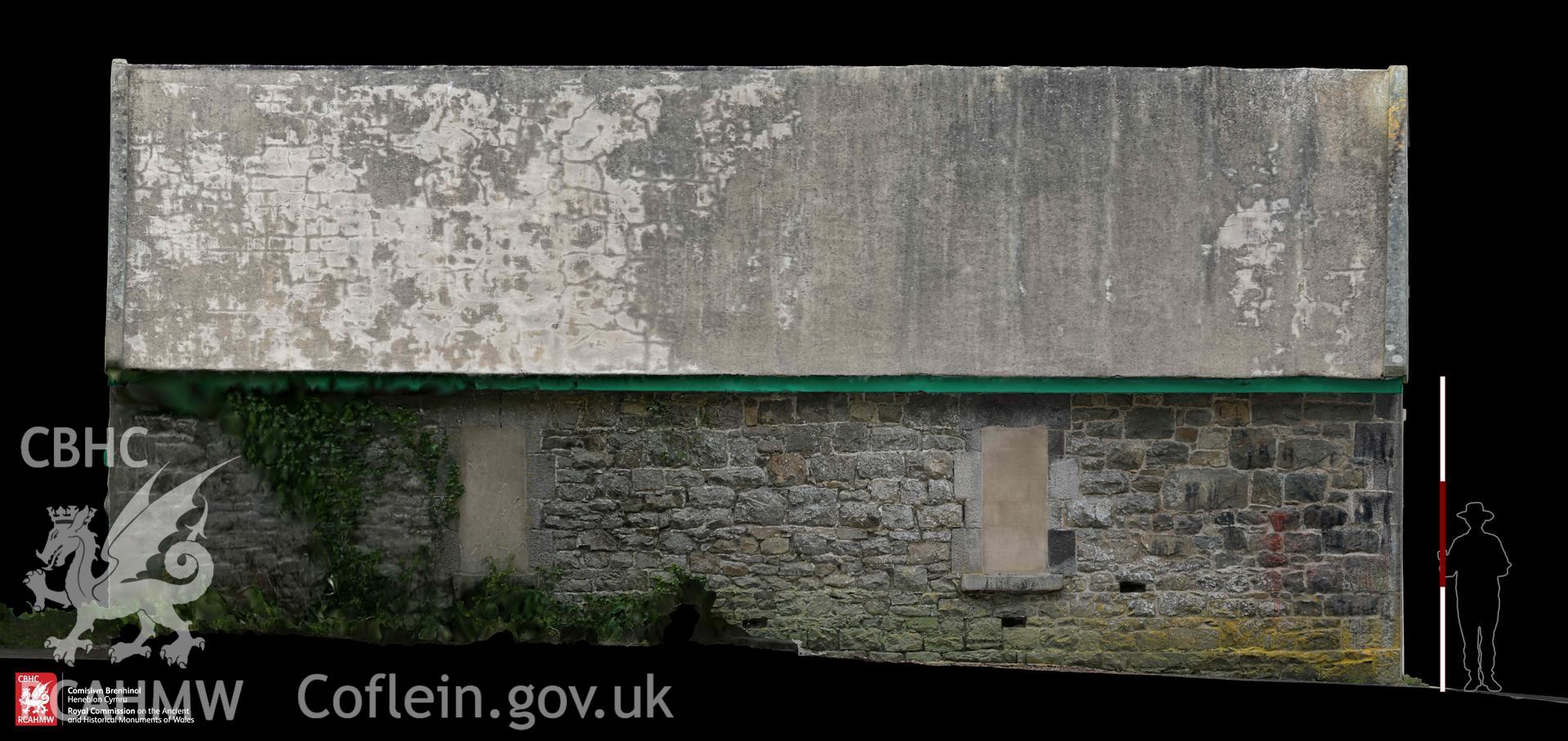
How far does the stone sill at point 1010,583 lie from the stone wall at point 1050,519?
0.03 metres

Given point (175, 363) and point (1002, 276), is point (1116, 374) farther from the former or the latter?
point (175, 363)

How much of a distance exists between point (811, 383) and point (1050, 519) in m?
1.88

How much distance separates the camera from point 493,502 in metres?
13.1

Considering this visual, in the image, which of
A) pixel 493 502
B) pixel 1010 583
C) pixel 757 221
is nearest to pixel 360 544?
pixel 493 502

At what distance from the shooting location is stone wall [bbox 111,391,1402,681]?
1305 cm

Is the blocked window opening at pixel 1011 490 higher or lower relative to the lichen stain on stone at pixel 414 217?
lower

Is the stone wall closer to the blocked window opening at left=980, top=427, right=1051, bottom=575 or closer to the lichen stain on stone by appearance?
the blocked window opening at left=980, top=427, right=1051, bottom=575

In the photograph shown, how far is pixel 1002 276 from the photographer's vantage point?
12.9 m

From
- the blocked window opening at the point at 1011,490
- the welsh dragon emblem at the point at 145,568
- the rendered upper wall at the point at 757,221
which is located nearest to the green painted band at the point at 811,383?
the rendered upper wall at the point at 757,221

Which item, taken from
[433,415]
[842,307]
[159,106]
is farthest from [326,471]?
[842,307]

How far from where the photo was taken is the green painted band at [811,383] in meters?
12.9

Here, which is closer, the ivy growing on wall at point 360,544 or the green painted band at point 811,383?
the green painted band at point 811,383

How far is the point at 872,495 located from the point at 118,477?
520cm

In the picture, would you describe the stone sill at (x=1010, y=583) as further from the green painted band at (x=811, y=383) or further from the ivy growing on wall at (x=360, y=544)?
the ivy growing on wall at (x=360, y=544)
